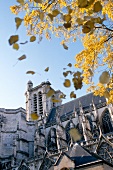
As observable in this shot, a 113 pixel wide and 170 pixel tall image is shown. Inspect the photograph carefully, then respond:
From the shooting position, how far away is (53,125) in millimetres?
32094

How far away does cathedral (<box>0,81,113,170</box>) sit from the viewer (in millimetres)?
21214

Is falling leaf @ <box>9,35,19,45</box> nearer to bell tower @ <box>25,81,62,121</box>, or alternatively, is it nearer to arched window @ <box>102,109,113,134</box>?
arched window @ <box>102,109,113,134</box>

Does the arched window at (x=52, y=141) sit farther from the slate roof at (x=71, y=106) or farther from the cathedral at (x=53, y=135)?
the slate roof at (x=71, y=106)

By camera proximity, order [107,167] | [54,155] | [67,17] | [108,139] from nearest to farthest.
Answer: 1. [67,17]
2. [107,167]
3. [108,139]
4. [54,155]

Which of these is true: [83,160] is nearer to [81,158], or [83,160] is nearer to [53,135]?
[81,158]

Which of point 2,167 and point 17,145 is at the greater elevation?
point 17,145

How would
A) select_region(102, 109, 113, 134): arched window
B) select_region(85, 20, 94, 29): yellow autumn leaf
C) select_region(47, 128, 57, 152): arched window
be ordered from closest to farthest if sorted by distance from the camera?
select_region(85, 20, 94, 29): yellow autumn leaf, select_region(102, 109, 113, 134): arched window, select_region(47, 128, 57, 152): arched window

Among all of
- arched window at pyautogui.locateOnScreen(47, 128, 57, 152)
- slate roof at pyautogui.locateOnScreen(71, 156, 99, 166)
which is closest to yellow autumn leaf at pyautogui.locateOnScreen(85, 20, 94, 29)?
slate roof at pyautogui.locateOnScreen(71, 156, 99, 166)

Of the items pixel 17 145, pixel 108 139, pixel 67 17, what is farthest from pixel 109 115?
pixel 67 17

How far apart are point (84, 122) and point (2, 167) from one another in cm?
1321

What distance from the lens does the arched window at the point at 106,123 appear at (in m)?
27.2

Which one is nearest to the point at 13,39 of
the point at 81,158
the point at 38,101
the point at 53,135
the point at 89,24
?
the point at 89,24

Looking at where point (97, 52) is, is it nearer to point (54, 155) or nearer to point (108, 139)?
point (108, 139)

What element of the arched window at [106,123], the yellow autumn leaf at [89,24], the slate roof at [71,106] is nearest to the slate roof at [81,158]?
the yellow autumn leaf at [89,24]
